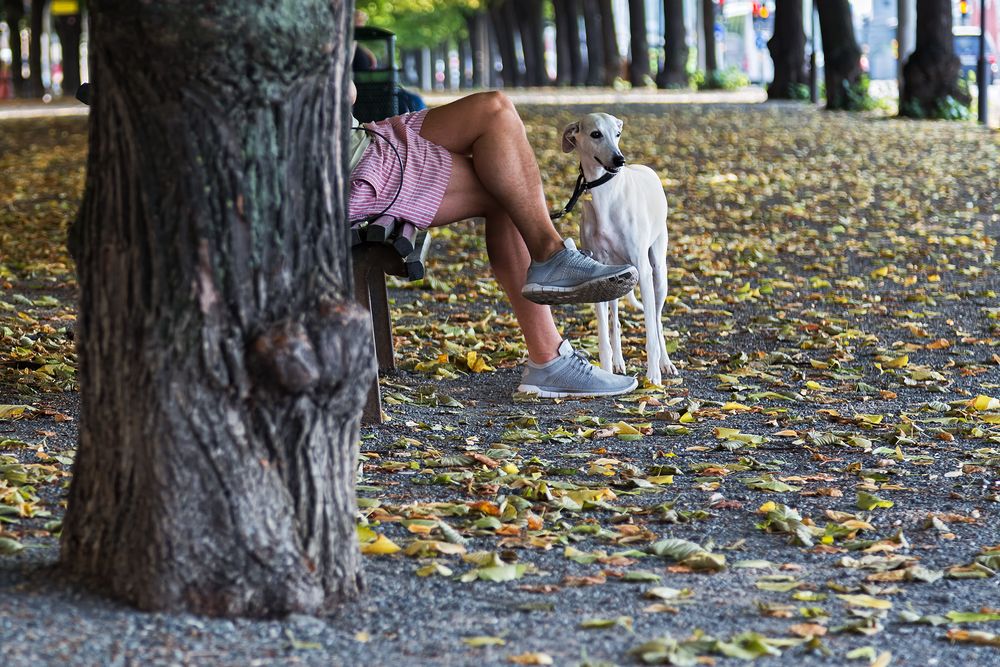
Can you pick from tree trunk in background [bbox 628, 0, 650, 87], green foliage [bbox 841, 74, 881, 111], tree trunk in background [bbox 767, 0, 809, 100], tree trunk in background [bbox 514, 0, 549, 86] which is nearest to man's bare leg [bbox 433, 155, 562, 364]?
green foliage [bbox 841, 74, 881, 111]

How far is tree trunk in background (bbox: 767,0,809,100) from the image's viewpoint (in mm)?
33438

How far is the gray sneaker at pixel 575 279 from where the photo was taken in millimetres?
5457

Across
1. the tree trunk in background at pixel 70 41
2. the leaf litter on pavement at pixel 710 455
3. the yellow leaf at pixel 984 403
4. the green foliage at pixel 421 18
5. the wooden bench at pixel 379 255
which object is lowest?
the yellow leaf at pixel 984 403

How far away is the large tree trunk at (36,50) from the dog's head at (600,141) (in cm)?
4875

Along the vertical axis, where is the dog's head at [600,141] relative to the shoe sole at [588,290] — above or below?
above

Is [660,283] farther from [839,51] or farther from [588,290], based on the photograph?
[839,51]

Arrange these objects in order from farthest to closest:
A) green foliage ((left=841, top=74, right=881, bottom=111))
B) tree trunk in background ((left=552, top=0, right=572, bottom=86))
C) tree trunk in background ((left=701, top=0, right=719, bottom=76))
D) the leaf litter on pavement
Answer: tree trunk in background ((left=552, top=0, right=572, bottom=86))
tree trunk in background ((left=701, top=0, right=719, bottom=76))
green foliage ((left=841, top=74, right=881, bottom=111))
the leaf litter on pavement

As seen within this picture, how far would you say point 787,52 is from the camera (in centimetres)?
3422

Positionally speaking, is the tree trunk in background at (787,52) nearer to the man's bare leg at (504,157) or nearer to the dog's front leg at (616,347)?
the dog's front leg at (616,347)

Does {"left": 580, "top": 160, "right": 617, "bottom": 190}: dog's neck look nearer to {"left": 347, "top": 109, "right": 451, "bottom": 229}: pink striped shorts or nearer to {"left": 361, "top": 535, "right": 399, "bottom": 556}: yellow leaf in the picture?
{"left": 347, "top": 109, "right": 451, "bottom": 229}: pink striped shorts

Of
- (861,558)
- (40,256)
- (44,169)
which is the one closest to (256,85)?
(861,558)

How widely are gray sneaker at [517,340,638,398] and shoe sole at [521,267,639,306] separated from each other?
53 cm

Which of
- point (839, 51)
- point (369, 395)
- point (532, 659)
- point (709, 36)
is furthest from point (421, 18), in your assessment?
point (532, 659)

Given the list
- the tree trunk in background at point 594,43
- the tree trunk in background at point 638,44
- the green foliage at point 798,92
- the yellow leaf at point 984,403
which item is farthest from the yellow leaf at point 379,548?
the tree trunk in background at point 594,43
